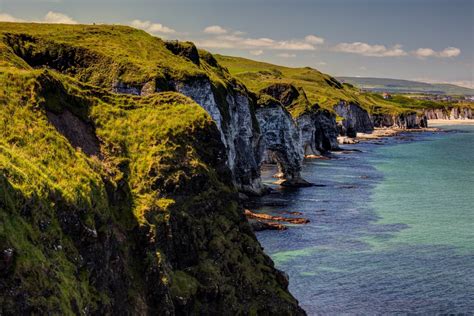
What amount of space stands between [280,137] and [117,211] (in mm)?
110605

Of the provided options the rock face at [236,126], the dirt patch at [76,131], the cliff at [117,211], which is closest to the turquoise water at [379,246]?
the rock face at [236,126]

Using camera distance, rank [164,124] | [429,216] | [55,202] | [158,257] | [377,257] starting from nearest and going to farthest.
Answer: [55,202], [158,257], [164,124], [377,257], [429,216]

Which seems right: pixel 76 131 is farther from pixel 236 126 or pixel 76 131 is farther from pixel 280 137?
pixel 280 137

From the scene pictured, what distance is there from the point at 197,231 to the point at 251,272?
17.6 ft

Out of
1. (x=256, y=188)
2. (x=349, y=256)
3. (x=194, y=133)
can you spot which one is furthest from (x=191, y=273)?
(x=256, y=188)

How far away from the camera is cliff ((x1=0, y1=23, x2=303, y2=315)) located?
29609 millimetres

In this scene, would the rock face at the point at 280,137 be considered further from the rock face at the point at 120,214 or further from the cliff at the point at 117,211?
the rock face at the point at 120,214

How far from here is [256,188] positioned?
120 metres

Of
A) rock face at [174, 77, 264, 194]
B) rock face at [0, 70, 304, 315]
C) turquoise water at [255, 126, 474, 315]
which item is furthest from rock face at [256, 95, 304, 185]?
rock face at [0, 70, 304, 315]

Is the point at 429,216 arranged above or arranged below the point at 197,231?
below

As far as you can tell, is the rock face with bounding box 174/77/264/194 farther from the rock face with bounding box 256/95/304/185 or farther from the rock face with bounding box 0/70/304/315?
the rock face with bounding box 0/70/304/315

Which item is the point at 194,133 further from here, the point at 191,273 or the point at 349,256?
the point at 349,256

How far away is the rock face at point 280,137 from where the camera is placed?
13975 cm

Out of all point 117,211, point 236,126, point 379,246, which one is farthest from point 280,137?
point 117,211
